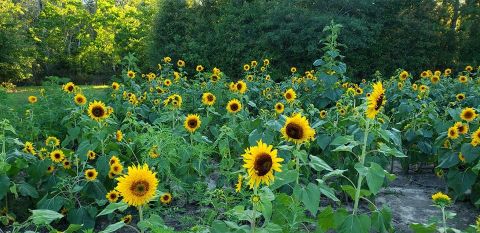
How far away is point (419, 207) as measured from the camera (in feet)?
13.1

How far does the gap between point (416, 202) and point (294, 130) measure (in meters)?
2.38

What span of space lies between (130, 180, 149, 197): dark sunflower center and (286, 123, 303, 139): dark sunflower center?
71 cm

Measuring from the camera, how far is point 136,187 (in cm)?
203

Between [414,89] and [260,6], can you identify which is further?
[260,6]

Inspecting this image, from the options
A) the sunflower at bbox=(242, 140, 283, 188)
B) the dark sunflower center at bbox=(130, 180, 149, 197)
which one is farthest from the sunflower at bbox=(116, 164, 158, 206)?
the sunflower at bbox=(242, 140, 283, 188)

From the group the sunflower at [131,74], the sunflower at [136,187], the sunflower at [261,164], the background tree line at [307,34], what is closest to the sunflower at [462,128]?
the sunflower at [261,164]

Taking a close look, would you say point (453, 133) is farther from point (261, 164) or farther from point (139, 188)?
point (139, 188)

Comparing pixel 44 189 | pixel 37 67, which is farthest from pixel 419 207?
pixel 37 67

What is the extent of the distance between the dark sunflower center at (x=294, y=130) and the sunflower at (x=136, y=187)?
676 millimetres

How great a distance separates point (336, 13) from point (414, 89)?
847 cm

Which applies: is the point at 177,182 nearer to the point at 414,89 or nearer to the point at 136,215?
the point at 136,215

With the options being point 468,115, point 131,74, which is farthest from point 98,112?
point 131,74

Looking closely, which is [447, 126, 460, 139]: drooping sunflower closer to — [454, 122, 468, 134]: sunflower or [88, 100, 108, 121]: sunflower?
[454, 122, 468, 134]: sunflower

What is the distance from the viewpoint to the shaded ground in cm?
370
